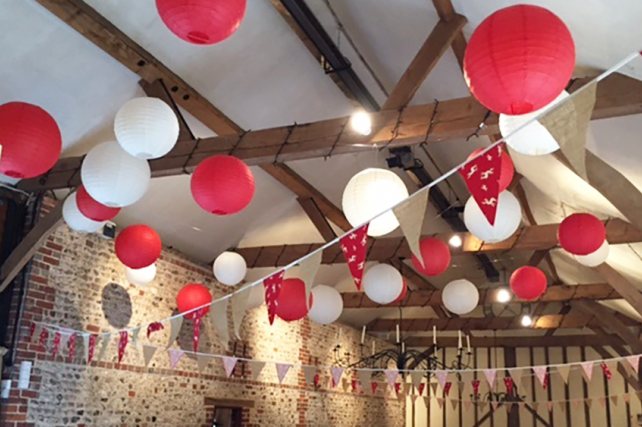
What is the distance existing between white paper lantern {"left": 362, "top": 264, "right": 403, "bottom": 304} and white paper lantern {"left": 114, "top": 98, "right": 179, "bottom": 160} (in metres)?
2.79

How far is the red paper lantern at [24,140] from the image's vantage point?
9.16ft

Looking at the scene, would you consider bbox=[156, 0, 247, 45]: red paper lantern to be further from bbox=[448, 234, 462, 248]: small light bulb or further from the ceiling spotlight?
bbox=[448, 234, 462, 248]: small light bulb

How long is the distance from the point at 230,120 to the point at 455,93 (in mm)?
1938

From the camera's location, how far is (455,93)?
495 centimetres

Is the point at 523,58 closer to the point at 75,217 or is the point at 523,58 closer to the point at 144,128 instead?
the point at 144,128

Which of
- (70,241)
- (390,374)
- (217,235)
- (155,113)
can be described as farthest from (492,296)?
(155,113)

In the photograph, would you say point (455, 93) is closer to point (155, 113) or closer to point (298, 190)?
point (298, 190)

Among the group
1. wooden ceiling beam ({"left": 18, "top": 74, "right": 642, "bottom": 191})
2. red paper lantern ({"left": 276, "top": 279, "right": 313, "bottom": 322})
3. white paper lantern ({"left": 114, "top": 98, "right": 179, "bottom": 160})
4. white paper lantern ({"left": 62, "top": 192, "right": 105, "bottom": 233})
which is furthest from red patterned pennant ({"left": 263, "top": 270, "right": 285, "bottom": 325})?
red paper lantern ({"left": 276, "top": 279, "right": 313, "bottom": 322})

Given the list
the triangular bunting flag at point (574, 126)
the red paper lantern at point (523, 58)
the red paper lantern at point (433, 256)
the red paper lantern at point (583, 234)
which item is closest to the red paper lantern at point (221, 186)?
the red paper lantern at point (523, 58)

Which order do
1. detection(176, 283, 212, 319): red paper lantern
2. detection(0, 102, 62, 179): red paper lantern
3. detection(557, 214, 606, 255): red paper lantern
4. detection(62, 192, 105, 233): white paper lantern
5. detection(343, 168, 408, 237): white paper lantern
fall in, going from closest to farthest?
detection(0, 102, 62, 179): red paper lantern < detection(343, 168, 408, 237): white paper lantern < detection(557, 214, 606, 255): red paper lantern < detection(62, 192, 105, 233): white paper lantern < detection(176, 283, 212, 319): red paper lantern

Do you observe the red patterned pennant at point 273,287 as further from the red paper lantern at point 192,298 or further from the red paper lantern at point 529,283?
the red paper lantern at point 529,283

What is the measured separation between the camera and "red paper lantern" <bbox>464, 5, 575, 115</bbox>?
199 centimetres

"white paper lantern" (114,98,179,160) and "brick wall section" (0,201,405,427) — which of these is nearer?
"white paper lantern" (114,98,179,160)

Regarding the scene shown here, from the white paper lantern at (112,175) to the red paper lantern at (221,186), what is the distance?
0.35 m
